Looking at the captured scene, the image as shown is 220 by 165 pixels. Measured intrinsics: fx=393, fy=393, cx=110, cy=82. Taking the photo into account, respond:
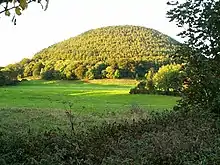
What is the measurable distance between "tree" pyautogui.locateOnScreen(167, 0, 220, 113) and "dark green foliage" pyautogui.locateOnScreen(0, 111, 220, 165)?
1.99 meters

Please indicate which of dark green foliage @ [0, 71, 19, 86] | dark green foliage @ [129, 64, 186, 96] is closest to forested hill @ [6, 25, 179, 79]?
dark green foliage @ [129, 64, 186, 96]

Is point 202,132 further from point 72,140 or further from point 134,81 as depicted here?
point 134,81

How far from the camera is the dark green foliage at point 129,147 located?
4.64 meters

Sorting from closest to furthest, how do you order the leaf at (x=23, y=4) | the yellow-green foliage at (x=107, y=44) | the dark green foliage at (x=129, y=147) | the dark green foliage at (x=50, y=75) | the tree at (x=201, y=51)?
the leaf at (x=23, y=4)
the dark green foliage at (x=129, y=147)
the tree at (x=201, y=51)
the dark green foliage at (x=50, y=75)
the yellow-green foliage at (x=107, y=44)

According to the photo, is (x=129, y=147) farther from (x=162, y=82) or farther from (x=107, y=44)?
(x=107, y=44)

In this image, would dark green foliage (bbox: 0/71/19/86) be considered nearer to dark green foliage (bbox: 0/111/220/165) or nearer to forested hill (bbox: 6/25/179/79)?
forested hill (bbox: 6/25/179/79)

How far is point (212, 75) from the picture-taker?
359 inches

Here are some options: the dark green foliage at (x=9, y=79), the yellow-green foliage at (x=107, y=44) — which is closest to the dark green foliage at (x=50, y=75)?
the dark green foliage at (x=9, y=79)

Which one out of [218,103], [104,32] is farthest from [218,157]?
[104,32]

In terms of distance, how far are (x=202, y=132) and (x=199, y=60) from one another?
3.70 m

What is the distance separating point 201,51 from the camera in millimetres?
9594

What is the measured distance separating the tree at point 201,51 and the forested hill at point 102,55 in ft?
78.0

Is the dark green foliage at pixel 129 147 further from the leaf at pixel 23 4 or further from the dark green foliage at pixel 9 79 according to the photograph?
the dark green foliage at pixel 9 79

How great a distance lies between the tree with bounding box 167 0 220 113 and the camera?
9.16 meters
